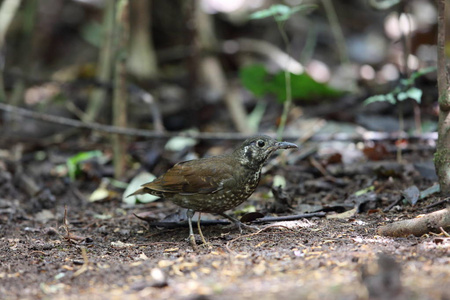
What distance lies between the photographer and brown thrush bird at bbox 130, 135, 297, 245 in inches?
165

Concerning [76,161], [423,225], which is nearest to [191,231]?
[423,225]

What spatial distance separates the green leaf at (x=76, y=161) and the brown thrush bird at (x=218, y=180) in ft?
5.39

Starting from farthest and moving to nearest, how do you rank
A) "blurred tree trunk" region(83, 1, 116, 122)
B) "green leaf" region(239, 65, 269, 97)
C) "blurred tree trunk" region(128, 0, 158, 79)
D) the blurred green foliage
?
"blurred tree trunk" region(128, 0, 158, 79)
"blurred tree trunk" region(83, 1, 116, 122)
"green leaf" region(239, 65, 269, 97)
the blurred green foliage

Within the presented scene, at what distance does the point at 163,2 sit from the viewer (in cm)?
945

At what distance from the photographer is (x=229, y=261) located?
303 cm

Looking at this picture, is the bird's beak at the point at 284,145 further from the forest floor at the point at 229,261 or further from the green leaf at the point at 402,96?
the green leaf at the point at 402,96

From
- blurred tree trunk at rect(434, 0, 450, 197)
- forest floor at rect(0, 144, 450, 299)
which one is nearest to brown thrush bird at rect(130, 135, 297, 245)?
forest floor at rect(0, 144, 450, 299)

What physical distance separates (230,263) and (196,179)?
1.34 metres

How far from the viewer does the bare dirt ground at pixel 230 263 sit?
236 centimetres

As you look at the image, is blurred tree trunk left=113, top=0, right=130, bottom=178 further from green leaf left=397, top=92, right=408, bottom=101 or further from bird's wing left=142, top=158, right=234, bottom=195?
green leaf left=397, top=92, right=408, bottom=101

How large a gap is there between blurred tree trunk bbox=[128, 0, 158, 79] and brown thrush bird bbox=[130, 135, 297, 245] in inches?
140

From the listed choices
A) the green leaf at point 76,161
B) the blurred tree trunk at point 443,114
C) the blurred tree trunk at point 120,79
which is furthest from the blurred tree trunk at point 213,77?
the blurred tree trunk at point 443,114

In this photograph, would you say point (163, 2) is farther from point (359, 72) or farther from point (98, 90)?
point (359, 72)

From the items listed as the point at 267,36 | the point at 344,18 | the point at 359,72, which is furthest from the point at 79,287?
the point at 344,18
